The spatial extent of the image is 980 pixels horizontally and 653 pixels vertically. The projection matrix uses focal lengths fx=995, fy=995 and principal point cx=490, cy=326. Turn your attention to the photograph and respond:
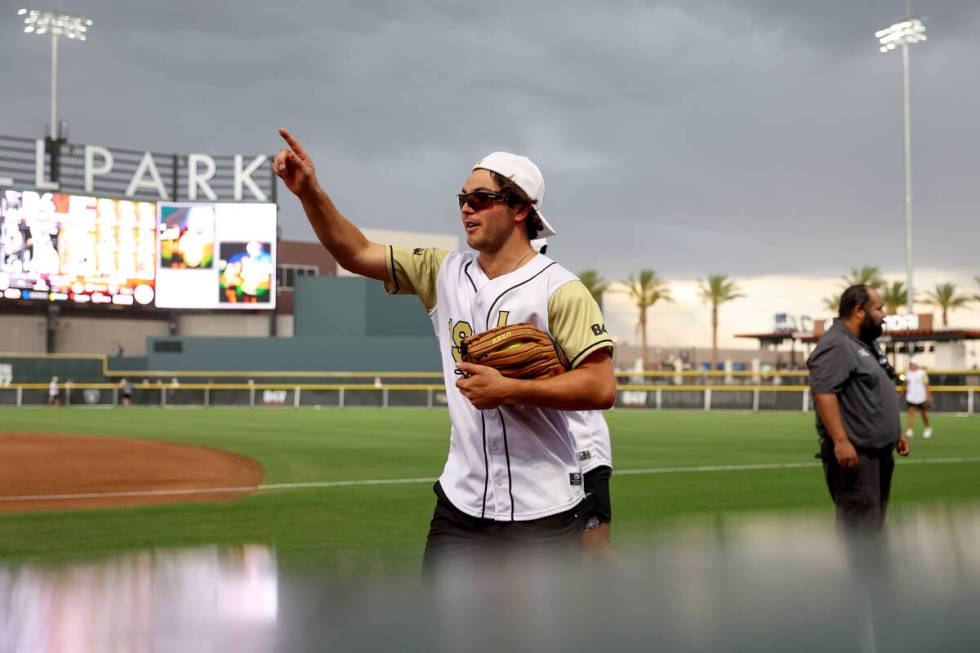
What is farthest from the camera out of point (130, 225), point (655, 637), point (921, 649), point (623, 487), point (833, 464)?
point (130, 225)

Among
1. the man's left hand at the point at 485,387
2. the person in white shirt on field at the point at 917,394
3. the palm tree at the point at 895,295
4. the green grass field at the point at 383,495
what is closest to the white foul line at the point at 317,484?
the green grass field at the point at 383,495

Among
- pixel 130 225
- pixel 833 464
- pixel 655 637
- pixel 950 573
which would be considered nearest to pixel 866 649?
pixel 655 637

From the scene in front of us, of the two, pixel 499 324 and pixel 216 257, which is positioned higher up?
pixel 216 257

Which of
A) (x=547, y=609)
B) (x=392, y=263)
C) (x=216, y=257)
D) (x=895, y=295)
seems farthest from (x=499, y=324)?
(x=895, y=295)

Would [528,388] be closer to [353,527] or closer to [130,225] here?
[353,527]

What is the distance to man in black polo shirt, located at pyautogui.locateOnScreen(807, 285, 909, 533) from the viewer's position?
6617mm

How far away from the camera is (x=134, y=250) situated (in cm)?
4784

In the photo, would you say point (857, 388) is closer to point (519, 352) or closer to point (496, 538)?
point (496, 538)

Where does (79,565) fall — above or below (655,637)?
below

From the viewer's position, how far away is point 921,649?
→ 3.02 m

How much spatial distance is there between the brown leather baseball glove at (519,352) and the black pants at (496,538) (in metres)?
0.56

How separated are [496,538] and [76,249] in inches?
1874

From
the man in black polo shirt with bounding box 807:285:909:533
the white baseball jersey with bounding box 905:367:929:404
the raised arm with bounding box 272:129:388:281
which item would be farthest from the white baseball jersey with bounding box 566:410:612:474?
the white baseball jersey with bounding box 905:367:929:404

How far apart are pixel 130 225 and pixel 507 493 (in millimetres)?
48001
